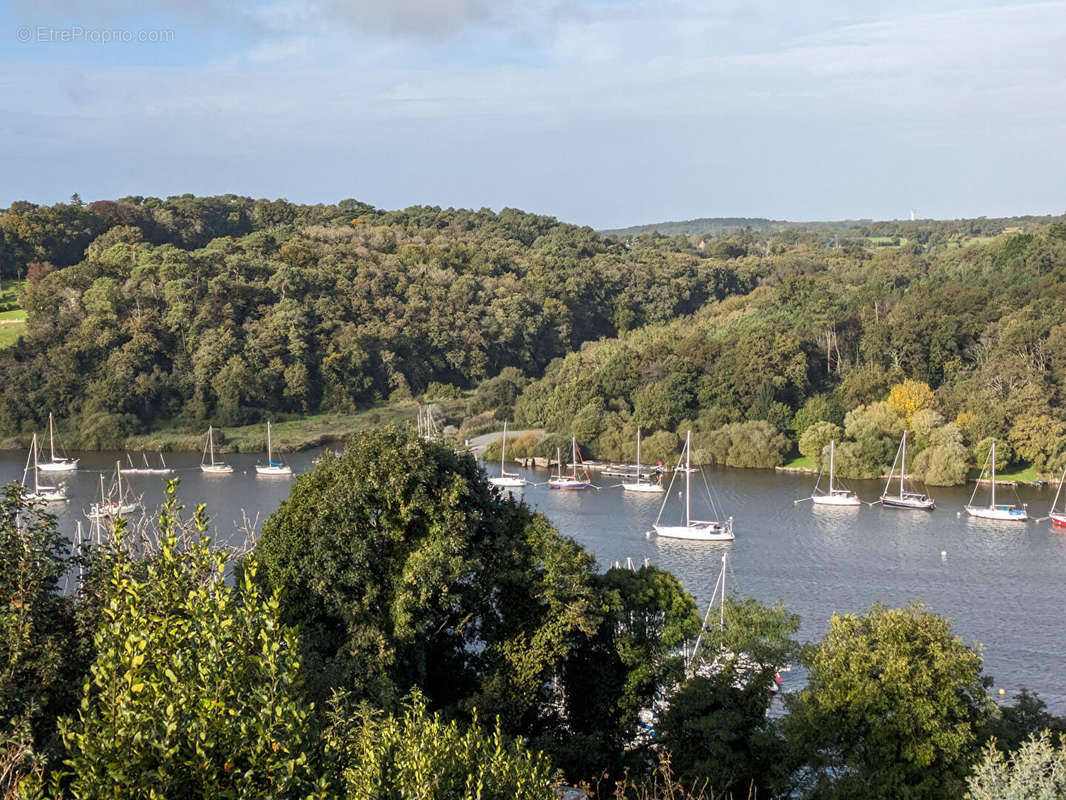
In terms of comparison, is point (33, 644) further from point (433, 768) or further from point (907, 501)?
point (907, 501)

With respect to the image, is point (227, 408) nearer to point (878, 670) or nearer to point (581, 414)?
point (581, 414)

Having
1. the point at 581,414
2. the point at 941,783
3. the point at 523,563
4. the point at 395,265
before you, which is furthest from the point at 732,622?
the point at 395,265

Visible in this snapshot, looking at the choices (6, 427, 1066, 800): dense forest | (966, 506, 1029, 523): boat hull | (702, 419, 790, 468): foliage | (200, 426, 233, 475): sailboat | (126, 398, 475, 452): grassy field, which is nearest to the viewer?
(6, 427, 1066, 800): dense forest

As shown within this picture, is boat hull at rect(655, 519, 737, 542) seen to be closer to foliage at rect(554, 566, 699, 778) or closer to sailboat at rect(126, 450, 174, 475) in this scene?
foliage at rect(554, 566, 699, 778)

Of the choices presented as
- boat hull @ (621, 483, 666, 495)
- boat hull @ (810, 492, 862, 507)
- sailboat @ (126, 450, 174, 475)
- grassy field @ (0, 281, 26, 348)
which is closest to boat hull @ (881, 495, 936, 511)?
boat hull @ (810, 492, 862, 507)

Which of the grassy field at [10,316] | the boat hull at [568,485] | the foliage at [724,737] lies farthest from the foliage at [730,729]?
the grassy field at [10,316]

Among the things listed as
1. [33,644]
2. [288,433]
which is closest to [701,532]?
[33,644]
